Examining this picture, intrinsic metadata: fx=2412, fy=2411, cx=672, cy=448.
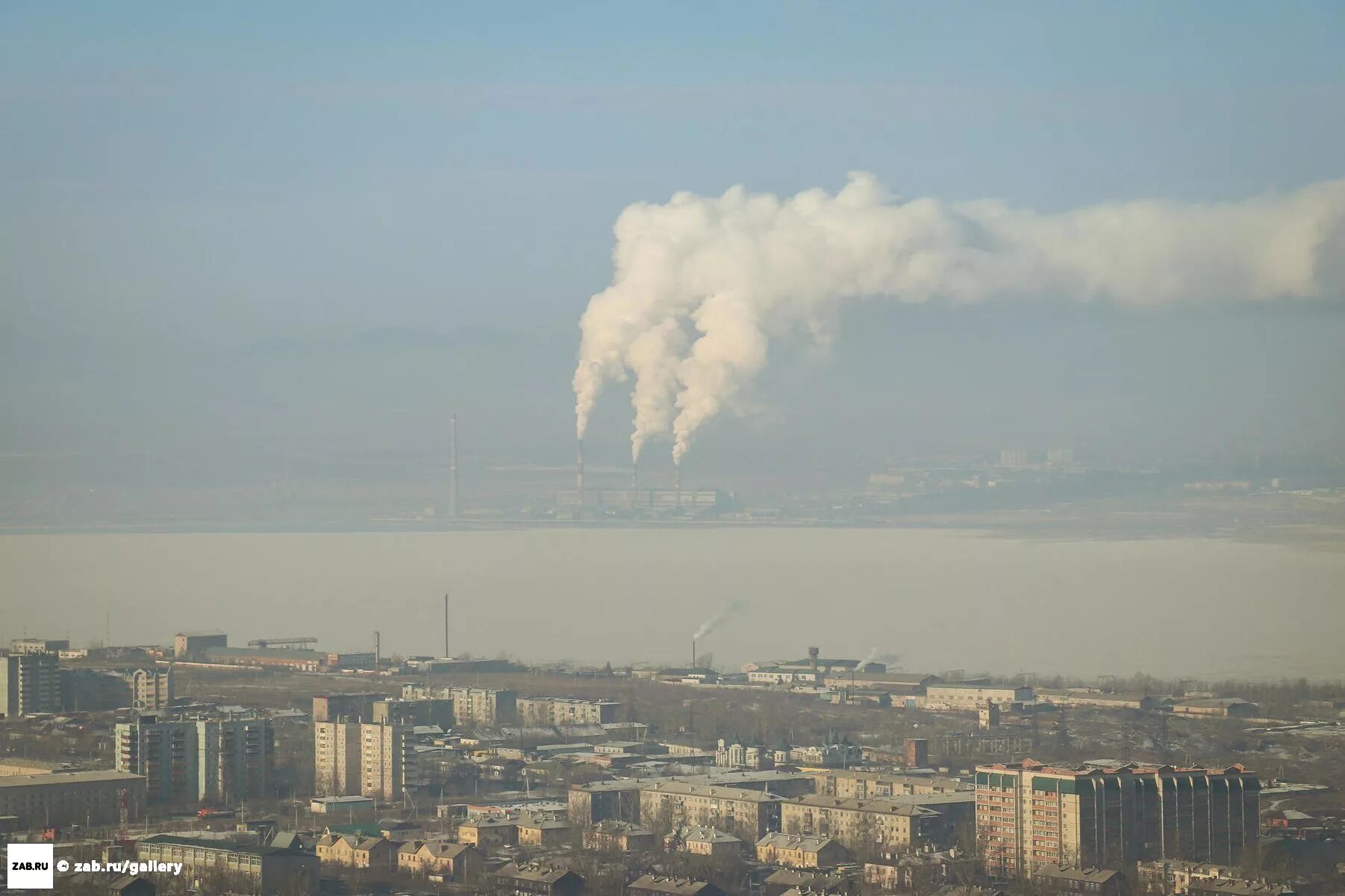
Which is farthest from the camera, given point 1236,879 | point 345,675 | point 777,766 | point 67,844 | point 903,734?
point 345,675

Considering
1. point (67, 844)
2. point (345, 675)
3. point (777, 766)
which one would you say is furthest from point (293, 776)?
point (345, 675)

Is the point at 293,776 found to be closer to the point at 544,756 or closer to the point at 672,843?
the point at 544,756

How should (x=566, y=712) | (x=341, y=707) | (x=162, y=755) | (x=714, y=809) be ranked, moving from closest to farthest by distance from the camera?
1. (x=714, y=809)
2. (x=162, y=755)
3. (x=341, y=707)
4. (x=566, y=712)

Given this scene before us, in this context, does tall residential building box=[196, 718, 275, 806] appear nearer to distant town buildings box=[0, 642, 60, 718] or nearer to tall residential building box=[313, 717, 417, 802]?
tall residential building box=[313, 717, 417, 802]

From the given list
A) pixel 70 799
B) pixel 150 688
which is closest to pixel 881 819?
pixel 70 799

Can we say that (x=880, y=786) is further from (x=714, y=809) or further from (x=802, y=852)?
(x=802, y=852)

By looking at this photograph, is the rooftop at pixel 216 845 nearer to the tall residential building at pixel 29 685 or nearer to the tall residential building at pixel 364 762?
the tall residential building at pixel 364 762
